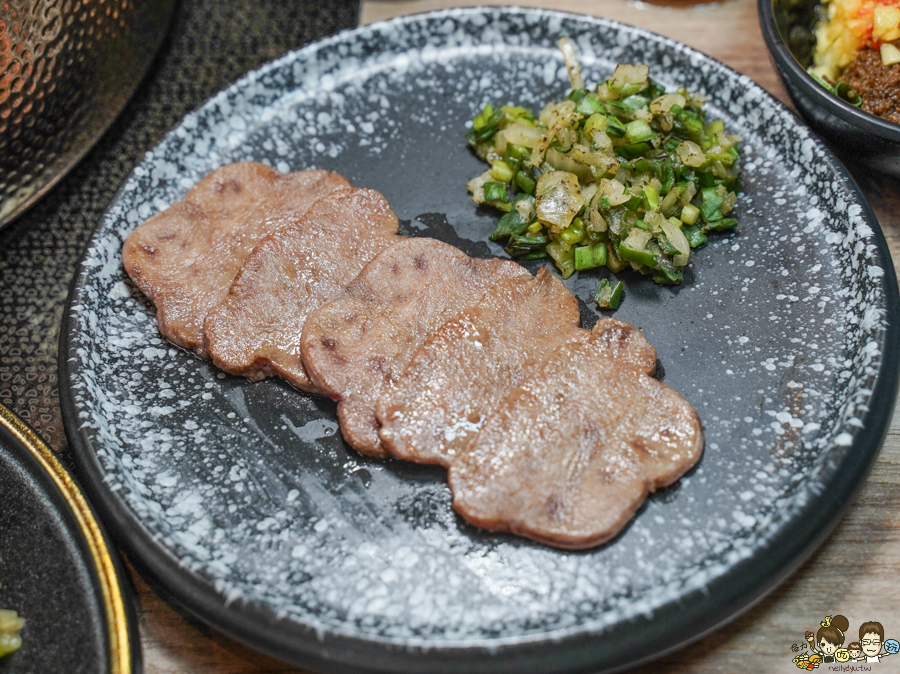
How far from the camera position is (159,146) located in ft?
12.2

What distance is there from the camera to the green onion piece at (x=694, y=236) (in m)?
3.27

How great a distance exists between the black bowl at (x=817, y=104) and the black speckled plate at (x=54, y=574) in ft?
11.8

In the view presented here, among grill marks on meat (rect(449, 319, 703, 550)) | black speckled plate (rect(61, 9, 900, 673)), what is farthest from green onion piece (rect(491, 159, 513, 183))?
grill marks on meat (rect(449, 319, 703, 550))

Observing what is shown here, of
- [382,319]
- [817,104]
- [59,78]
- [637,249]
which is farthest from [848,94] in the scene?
[59,78]

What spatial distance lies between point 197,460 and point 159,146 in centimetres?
181

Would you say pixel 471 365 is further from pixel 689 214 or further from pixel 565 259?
pixel 689 214

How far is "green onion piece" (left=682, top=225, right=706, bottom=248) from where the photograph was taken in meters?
3.27

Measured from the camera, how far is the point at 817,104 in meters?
3.39

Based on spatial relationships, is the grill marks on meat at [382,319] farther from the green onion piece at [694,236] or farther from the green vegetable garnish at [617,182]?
the green onion piece at [694,236]

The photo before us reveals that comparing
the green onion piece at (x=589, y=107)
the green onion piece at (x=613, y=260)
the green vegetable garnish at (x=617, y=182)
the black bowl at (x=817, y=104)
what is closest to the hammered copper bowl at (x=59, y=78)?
the green vegetable garnish at (x=617, y=182)

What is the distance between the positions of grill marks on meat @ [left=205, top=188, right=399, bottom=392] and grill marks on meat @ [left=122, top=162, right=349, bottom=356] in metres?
0.15

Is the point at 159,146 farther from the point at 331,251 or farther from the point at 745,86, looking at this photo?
the point at 745,86

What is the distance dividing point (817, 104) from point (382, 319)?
2324 millimetres

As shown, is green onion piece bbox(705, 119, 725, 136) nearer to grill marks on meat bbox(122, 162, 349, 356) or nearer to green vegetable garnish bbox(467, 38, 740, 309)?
green vegetable garnish bbox(467, 38, 740, 309)
